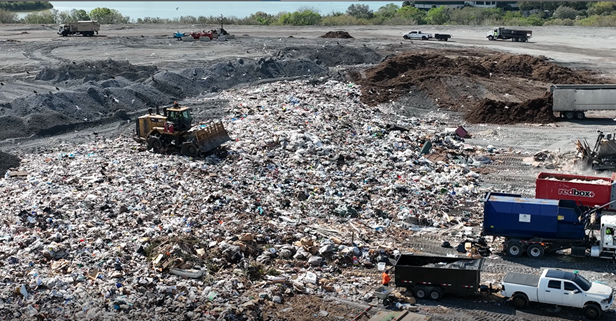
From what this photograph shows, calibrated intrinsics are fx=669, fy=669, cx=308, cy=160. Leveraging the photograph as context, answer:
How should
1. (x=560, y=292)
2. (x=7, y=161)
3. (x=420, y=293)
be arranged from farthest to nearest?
1. (x=7, y=161)
2. (x=420, y=293)
3. (x=560, y=292)

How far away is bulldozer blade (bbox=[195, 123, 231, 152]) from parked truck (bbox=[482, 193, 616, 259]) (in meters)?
9.98

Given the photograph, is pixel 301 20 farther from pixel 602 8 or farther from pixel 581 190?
pixel 581 190

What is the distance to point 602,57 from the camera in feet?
154

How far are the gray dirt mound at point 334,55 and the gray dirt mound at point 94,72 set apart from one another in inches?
404

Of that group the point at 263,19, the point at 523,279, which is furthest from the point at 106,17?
the point at 523,279

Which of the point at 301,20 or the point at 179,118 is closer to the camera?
the point at 179,118

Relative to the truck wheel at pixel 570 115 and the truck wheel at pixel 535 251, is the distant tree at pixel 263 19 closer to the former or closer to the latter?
the truck wheel at pixel 570 115

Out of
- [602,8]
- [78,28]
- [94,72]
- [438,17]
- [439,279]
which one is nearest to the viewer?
[439,279]

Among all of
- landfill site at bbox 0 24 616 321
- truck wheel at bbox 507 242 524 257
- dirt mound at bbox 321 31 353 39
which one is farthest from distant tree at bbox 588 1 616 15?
truck wheel at bbox 507 242 524 257

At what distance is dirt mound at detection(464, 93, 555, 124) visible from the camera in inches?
1189

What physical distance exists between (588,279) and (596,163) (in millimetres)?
8397

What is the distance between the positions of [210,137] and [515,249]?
11.1 m

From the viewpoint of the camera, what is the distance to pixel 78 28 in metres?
59.3

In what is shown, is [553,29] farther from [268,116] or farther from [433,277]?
[433,277]
